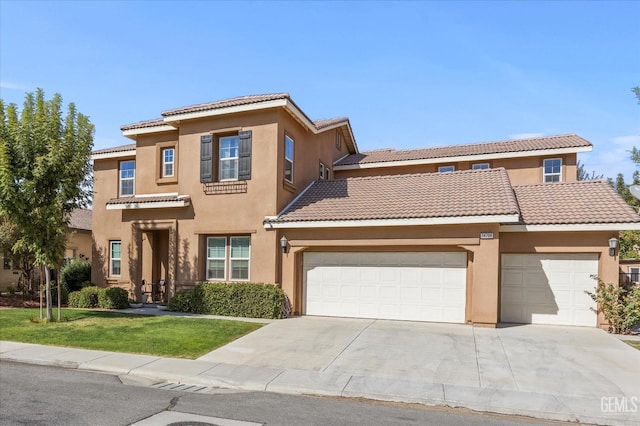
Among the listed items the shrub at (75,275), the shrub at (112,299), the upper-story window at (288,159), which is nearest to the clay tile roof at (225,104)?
the upper-story window at (288,159)

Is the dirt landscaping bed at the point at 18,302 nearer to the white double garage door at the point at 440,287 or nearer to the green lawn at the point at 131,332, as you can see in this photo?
the green lawn at the point at 131,332

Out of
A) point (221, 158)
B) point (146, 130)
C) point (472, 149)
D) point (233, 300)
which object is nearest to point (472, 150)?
point (472, 149)

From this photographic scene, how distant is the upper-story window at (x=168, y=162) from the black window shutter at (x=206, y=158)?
6.99ft

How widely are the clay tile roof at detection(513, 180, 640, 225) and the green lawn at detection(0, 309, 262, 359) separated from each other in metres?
9.67

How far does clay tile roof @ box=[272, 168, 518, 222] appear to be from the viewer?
40.8 feet

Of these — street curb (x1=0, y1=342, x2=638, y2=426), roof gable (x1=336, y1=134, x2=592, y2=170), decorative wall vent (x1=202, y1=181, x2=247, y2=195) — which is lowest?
street curb (x1=0, y1=342, x2=638, y2=426)

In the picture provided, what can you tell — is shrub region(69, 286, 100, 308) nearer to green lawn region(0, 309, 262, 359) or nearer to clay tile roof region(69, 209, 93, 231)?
green lawn region(0, 309, 262, 359)

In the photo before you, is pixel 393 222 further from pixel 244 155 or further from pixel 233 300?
pixel 233 300

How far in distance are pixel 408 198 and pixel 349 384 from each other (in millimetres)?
8094

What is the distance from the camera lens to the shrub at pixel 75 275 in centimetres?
1847

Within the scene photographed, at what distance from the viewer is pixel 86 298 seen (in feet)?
51.4

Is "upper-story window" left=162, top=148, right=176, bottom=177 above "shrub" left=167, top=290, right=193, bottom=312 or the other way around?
above

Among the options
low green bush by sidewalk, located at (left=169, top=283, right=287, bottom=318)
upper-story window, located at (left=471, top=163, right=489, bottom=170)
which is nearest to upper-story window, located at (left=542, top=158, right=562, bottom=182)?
upper-story window, located at (left=471, top=163, right=489, bottom=170)

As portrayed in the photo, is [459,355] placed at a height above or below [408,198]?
below
